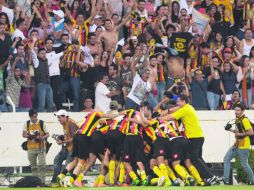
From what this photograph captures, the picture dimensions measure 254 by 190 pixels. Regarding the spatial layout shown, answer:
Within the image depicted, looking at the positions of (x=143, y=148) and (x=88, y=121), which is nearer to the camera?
(x=143, y=148)

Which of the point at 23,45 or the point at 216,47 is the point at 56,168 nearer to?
the point at 23,45

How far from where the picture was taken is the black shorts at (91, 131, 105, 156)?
29.0 m

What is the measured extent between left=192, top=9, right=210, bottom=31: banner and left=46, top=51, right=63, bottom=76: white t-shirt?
4101 mm

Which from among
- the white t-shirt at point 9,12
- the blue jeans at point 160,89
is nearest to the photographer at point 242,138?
the blue jeans at point 160,89

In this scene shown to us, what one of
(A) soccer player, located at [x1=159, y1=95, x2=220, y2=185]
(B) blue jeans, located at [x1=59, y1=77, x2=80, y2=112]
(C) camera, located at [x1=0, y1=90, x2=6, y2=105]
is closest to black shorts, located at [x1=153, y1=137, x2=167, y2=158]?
(A) soccer player, located at [x1=159, y1=95, x2=220, y2=185]

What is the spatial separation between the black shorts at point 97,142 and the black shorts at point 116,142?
19cm

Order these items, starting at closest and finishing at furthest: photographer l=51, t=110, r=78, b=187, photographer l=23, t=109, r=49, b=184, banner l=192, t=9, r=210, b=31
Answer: photographer l=51, t=110, r=78, b=187
photographer l=23, t=109, r=49, b=184
banner l=192, t=9, r=210, b=31

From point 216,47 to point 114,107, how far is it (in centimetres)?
493

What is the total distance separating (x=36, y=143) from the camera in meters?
30.6

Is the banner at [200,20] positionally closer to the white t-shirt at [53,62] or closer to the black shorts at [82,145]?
the white t-shirt at [53,62]

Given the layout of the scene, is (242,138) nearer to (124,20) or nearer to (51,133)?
(51,133)

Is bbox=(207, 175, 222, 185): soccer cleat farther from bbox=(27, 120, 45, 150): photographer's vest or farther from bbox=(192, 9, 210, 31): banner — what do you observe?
bbox=(192, 9, 210, 31): banner

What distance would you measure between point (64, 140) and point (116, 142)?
6.56 ft

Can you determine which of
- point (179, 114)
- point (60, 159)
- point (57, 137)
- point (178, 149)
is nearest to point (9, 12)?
point (57, 137)
